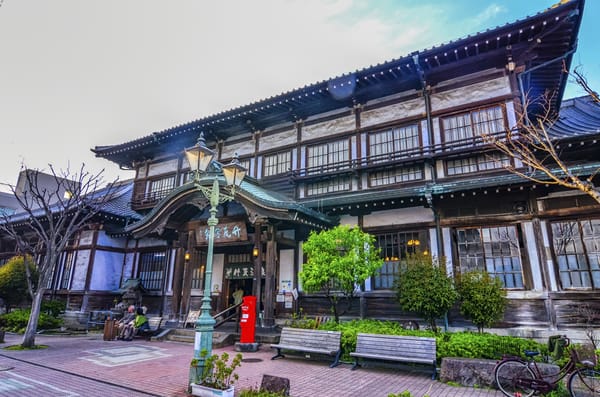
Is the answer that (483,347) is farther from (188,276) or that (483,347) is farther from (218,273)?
(218,273)

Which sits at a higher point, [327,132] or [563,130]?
[327,132]

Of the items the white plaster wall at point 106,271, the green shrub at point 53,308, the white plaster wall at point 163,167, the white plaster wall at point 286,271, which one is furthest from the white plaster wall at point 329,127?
the green shrub at point 53,308

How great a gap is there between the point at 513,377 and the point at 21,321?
19238 mm

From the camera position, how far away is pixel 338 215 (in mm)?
13359

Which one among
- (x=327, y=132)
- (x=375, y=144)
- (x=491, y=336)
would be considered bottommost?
(x=491, y=336)

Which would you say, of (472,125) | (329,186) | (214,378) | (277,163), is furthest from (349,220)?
(214,378)

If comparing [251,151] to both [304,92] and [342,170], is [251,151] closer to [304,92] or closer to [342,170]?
[304,92]

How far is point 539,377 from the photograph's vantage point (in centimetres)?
615

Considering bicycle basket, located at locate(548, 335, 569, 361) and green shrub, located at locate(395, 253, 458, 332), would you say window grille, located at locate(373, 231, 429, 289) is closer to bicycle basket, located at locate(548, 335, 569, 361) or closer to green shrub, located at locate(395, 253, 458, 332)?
green shrub, located at locate(395, 253, 458, 332)

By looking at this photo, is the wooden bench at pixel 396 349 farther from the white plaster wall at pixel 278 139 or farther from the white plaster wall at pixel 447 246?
the white plaster wall at pixel 278 139

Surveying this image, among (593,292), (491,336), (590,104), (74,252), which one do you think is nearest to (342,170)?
(491,336)

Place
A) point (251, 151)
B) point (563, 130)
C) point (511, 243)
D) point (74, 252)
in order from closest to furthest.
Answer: point (511, 243) < point (563, 130) < point (251, 151) < point (74, 252)

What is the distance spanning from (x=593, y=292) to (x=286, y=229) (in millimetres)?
9784

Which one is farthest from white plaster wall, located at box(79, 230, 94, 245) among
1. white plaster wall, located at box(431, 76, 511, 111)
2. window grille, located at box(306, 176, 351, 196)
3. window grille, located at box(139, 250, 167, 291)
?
white plaster wall, located at box(431, 76, 511, 111)
